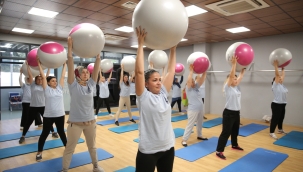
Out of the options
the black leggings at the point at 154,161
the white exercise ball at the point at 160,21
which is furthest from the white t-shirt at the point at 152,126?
the white exercise ball at the point at 160,21

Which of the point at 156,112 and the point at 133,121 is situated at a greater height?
the point at 156,112

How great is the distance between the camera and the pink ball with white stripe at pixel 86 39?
80.1 inches

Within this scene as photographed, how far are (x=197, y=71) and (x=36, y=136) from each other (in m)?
3.73

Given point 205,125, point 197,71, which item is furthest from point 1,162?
point 205,125

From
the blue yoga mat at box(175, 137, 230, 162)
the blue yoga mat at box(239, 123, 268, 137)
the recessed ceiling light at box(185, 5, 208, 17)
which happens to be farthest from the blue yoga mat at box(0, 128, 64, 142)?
the blue yoga mat at box(239, 123, 268, 137)

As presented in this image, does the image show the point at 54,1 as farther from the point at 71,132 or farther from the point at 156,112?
the point at 156,112

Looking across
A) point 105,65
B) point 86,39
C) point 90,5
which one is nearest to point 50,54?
point 86,39

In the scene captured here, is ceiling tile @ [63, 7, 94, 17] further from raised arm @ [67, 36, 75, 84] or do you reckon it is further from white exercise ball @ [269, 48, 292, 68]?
white exercise ball @ [269, 48, 292, 68]

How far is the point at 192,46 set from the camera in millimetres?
7980

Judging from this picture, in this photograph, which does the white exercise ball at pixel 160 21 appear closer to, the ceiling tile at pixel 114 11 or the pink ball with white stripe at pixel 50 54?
the pink ball with white stripe at pixel 50 54

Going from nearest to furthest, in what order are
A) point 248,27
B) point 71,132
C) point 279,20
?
1. point 71,132
2. point 279,20
3. point 248,27

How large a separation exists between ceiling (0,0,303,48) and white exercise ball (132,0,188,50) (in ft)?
6.92

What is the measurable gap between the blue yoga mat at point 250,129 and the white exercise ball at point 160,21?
3.95 meters

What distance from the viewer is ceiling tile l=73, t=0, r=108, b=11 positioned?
3.41 m
